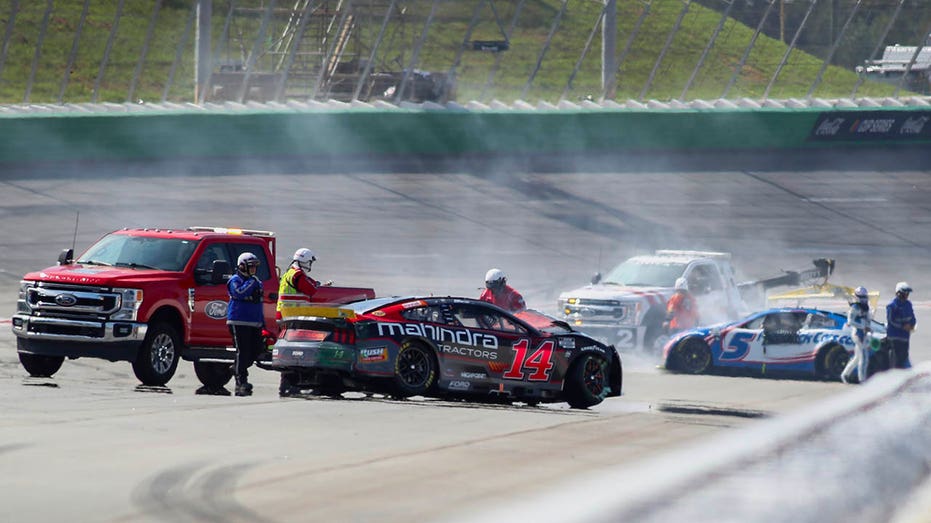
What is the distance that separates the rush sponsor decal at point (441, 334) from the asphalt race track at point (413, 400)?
733 millimetres

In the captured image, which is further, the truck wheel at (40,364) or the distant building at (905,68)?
the distant building at (905,68)

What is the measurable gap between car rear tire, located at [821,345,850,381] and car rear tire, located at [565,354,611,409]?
19.2 ft

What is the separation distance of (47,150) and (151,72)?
509cm

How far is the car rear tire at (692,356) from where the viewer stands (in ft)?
67.3

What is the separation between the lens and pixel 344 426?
457 inches

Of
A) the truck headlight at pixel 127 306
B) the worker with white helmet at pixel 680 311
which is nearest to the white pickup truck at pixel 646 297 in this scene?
the worker with white helmet at pixel 680 311

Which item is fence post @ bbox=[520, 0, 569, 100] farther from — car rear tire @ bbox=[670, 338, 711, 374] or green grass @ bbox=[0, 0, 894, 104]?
car rear tire @ bbox=[670, 338, 711, 374]

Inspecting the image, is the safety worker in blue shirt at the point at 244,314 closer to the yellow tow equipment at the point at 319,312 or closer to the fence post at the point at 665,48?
the yellow tow equipment at the point at 319,312

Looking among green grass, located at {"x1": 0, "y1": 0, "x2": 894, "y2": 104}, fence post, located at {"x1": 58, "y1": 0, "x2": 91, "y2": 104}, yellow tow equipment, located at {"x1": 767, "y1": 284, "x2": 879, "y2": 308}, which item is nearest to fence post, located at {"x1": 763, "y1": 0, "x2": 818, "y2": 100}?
green grass, located at {"x1": 0, "y1": 0, "x2": 894, "y2": 104}

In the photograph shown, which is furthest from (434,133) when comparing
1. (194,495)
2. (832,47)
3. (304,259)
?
(194,495)

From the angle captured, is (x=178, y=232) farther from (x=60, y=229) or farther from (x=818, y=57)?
(x=818, y=57)

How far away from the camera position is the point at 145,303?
1533 centimetres

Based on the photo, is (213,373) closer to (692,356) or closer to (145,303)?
(145,303)

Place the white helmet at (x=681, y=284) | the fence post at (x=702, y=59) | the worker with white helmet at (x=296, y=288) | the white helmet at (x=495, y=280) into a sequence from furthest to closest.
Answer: the fence post at (x=702, y=59)
the white helmet at (x=681, y=284)
the white helmet at (x=495, y=280)
the worker with white helmet at (x=296, y=288)
